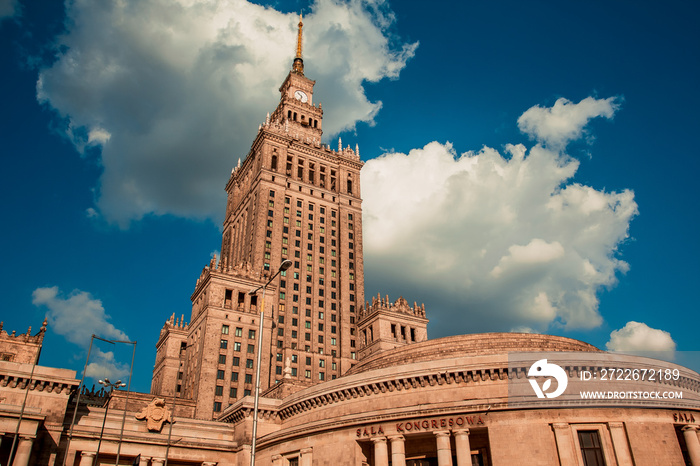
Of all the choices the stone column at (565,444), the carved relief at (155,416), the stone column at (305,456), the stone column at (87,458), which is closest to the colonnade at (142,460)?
the stone column at (87,458)

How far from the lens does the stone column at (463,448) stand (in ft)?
123

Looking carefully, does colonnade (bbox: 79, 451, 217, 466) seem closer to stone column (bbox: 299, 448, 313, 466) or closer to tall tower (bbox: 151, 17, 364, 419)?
stone column (bbox: 299, 448, 313, 466)

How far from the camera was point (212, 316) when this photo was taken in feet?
256

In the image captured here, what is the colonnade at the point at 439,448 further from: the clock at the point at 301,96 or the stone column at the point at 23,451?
the clock at the point at 301,96

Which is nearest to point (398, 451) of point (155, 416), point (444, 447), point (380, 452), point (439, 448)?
point (380, 452)

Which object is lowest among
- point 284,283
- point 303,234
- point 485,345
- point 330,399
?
point 330,399

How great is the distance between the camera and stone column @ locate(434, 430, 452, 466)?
37969mm

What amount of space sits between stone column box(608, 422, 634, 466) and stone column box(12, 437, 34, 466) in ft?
153

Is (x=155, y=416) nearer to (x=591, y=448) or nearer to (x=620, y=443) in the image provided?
(x=591, y=448)

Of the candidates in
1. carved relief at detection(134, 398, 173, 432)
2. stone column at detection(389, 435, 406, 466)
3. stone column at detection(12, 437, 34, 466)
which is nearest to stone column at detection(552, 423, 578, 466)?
stone column at detection(389, 435, 406, 466)

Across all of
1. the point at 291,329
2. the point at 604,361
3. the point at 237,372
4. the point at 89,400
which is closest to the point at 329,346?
the point at 291,329

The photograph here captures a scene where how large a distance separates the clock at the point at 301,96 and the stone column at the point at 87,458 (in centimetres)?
9729

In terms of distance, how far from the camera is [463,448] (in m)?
37.5

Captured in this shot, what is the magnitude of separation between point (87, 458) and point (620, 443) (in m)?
47.7
